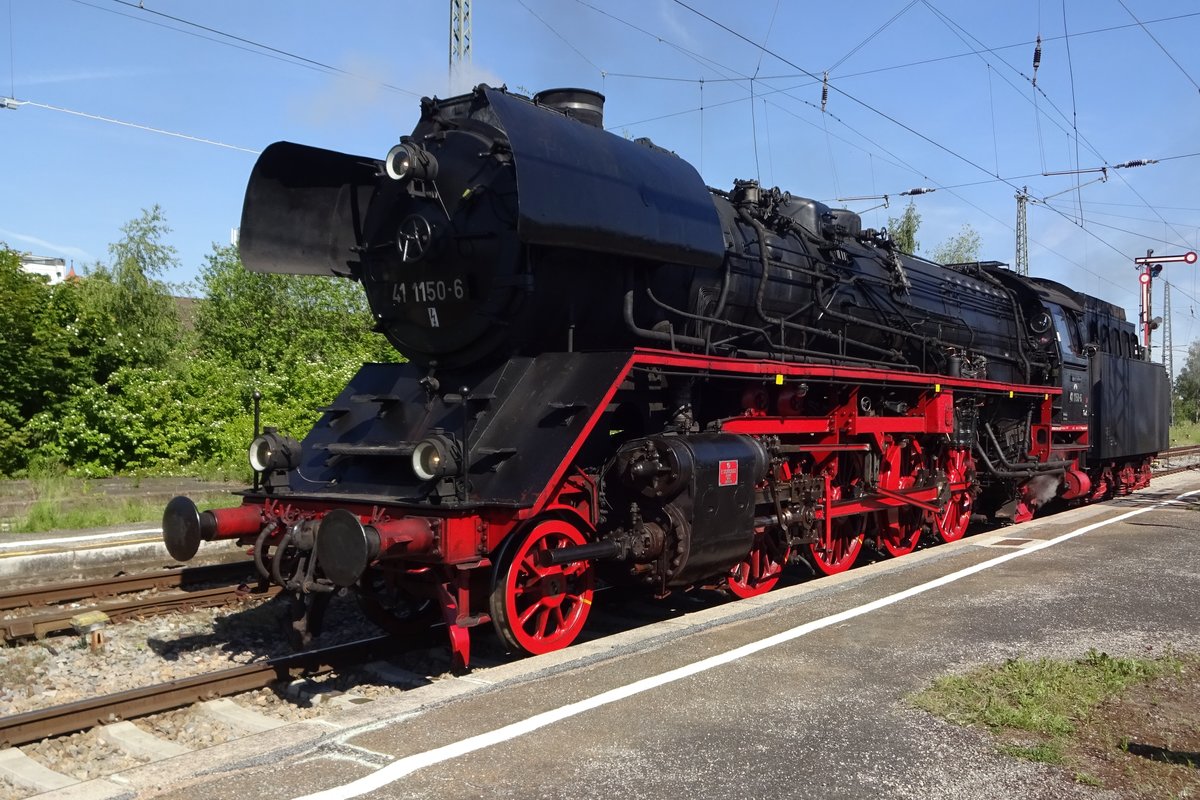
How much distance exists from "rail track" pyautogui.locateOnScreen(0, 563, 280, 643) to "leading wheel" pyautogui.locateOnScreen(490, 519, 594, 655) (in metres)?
2.06

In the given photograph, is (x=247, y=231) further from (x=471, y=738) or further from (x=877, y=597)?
(x=877, y=597)

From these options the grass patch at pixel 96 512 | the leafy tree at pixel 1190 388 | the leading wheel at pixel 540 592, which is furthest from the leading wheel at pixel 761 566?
the leafy tree at pixel 1190 388

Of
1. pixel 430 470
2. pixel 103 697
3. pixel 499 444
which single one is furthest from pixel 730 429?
pixel 103 697

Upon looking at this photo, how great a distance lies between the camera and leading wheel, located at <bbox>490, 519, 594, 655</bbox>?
223 inches

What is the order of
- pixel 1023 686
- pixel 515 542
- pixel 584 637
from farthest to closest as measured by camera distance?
pixel 584 637 → pixel 515 542 → pixel 1023 686

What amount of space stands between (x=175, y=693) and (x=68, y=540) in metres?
6.34

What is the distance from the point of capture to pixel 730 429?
7.21 metres

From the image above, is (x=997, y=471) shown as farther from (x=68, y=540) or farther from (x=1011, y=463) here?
(x=68, y=540)

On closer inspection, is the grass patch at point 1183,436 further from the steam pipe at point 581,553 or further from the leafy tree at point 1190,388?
the steam pipe at point 581,553

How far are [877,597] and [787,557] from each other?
1.14m

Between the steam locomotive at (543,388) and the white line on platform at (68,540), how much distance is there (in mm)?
5235

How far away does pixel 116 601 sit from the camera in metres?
7.77

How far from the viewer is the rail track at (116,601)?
696 cm

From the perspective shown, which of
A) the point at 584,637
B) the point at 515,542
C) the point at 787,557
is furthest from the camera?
the point at 787,557
